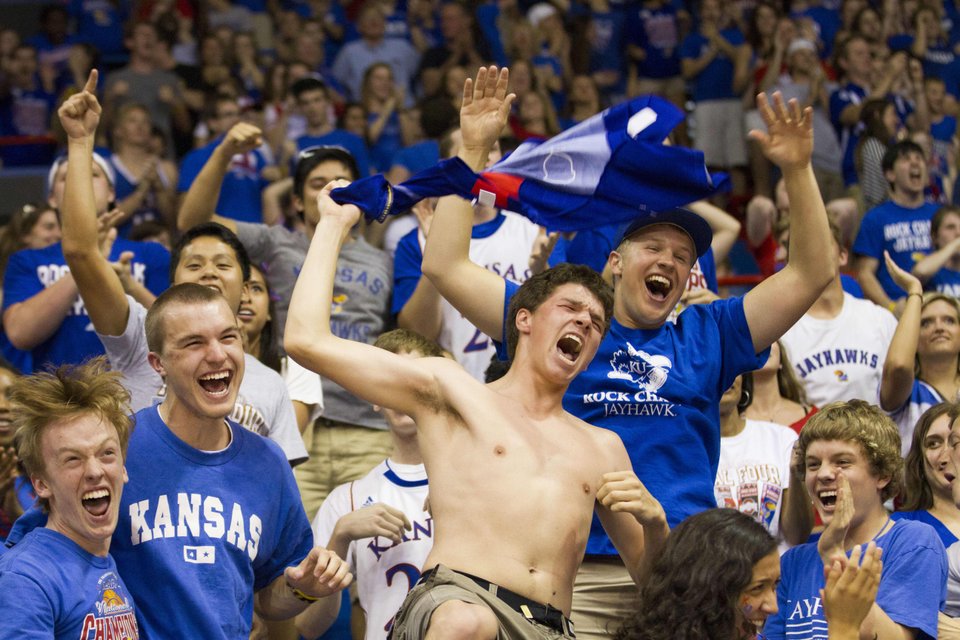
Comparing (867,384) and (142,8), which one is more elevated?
(142,8)

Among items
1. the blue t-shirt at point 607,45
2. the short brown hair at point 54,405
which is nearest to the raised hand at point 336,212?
the short brown hair at point 54,405

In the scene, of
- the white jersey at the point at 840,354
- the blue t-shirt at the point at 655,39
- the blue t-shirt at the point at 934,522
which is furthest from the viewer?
the blue t-shirt at the point at 655,39

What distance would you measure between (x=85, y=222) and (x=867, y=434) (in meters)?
2.89

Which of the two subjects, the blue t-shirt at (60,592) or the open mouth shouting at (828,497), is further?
the open mouth shouting at (828,497)

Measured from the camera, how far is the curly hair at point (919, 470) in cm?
540

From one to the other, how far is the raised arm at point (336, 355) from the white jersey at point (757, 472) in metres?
2.12

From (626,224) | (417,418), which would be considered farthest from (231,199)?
(417,418)

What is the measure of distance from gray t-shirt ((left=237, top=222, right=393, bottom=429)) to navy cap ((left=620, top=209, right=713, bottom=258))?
2.15 metres

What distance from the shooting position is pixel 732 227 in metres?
7.96

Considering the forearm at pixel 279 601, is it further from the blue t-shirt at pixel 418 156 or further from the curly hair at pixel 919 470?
the blue t-shirt at pixel 418 156

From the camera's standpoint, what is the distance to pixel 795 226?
4.62 meters

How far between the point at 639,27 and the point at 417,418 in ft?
31.6

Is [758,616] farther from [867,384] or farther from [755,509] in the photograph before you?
[867,384]

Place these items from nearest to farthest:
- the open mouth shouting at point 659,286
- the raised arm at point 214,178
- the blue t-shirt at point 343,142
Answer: the open mouth shouting at point 659,286
the raised arm at point 214,178
the blue t-shirt at point 343,142
